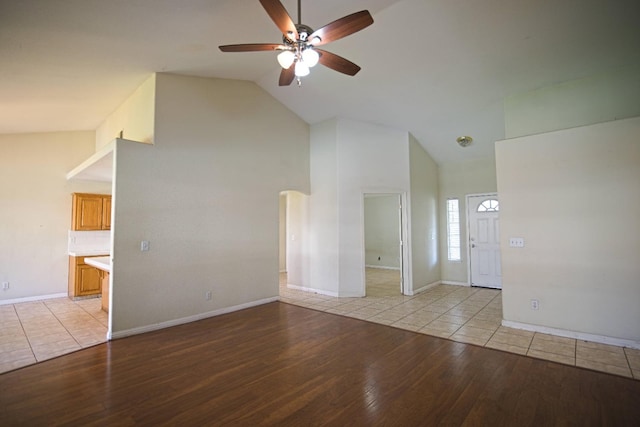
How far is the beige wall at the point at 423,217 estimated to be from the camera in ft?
20.6

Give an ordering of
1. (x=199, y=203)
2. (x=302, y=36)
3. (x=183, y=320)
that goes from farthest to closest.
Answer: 1. (x=199, y=203)
2. (x=183, y=320)
3. (x=302, y=36)

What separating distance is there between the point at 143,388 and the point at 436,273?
6.09 metres

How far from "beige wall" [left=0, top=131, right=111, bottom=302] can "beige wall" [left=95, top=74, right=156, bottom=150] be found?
129 cm

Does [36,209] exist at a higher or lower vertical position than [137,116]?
lower

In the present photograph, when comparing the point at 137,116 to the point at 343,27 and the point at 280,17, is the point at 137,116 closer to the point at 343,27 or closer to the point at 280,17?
the point at 280,17

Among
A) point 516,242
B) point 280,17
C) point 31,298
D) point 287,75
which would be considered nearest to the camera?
point 280,17

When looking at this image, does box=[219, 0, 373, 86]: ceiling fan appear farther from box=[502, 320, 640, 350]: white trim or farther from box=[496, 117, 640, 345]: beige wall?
box=[502, 320, 640, 350]: white trim

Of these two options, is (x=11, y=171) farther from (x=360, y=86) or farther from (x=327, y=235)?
(x=360, y=86)

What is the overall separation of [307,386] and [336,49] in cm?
392

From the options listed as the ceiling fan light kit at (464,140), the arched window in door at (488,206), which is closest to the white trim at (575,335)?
the arched window in door at (488,206)

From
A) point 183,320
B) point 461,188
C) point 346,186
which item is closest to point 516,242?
point 346,186

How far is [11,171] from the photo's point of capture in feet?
18.1

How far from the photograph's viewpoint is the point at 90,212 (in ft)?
19.9

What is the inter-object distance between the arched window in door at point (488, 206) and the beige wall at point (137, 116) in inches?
257
